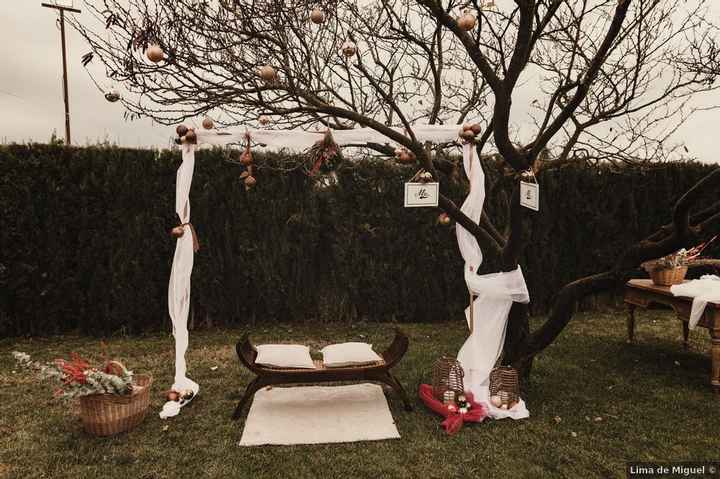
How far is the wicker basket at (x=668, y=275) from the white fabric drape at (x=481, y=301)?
230cm

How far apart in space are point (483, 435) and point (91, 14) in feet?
15.4

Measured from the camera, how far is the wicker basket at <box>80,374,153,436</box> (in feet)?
11.9

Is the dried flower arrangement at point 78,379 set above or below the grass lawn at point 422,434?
above

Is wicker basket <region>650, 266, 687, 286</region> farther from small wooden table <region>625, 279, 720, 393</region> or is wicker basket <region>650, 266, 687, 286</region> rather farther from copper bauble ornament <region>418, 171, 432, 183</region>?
copper bauble ornament <region>418, 171, 432, 183</region>

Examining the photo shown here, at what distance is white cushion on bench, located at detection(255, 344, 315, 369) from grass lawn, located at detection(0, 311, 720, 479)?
56 centimetres

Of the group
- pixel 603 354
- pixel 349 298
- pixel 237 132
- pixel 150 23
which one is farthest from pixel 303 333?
pixel 150 23

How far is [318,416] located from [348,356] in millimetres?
567

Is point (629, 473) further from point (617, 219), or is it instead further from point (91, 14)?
point (617, 219)

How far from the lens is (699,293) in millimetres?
4805

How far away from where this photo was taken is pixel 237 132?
14.5ft

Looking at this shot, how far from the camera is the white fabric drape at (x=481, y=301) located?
423 cm

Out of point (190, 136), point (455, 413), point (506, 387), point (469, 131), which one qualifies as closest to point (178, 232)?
point (190, 136)

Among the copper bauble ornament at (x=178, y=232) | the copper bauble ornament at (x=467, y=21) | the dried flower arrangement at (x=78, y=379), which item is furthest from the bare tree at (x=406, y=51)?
the dried flower arrangement at (x=78, y=379)

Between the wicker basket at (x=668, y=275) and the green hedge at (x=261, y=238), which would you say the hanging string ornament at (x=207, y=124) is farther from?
the wicker basket at (x=668, y=275)
